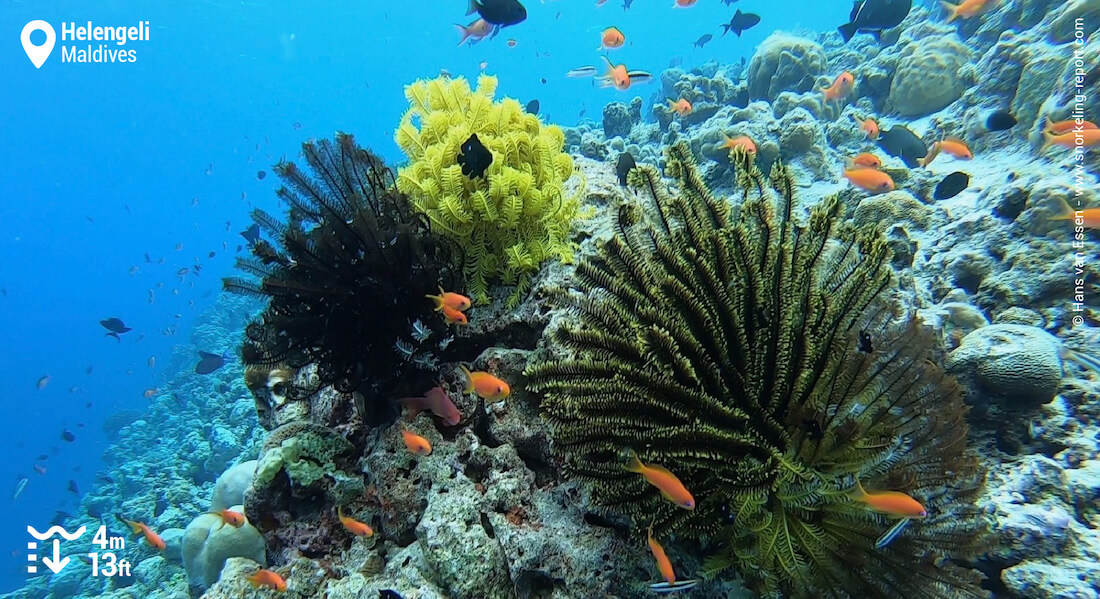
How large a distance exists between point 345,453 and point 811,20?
12785 centimetres

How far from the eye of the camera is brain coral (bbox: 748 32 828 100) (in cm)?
1499

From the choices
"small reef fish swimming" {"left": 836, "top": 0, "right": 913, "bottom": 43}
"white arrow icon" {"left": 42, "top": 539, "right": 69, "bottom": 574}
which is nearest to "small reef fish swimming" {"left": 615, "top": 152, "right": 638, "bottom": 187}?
"small reef fish swimming" {"left": 836, "top": 0, "right": 913, "bottom": 43}

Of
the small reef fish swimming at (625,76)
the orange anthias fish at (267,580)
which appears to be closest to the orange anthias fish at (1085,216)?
the small reef fish swimming at (625,76)

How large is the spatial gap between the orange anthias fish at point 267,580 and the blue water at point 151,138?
54521 millimetres

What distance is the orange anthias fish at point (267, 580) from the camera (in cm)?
355

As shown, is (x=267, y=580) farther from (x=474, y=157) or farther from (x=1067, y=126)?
(x=1067, y=126)

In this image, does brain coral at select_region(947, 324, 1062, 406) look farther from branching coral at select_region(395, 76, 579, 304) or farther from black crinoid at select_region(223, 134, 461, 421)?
black crinoid at select_region(223, 134, 461, 421)

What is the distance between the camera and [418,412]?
3.95 meters

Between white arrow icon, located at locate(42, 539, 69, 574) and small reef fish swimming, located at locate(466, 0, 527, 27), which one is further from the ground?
small reef fish swimming, located at locate(466, 0, 527, 27)

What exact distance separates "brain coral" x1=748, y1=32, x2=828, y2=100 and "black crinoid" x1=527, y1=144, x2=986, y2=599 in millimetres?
14249

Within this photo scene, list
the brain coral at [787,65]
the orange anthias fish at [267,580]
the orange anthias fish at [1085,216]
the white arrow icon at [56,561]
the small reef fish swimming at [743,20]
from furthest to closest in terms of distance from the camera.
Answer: the brain coral at [787,65] → the small reef fish swimming at [743,20] → the white arrow icon at [56,561] → the orange anthias fish at [1085,216] → the orange anthias fish at [267,580]

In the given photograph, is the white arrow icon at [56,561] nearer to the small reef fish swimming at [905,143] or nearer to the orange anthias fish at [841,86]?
the small reef fish swimming at [905,143]

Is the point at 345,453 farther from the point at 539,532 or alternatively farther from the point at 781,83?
the point at 781,83

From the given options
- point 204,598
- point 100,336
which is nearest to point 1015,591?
point 204,598
